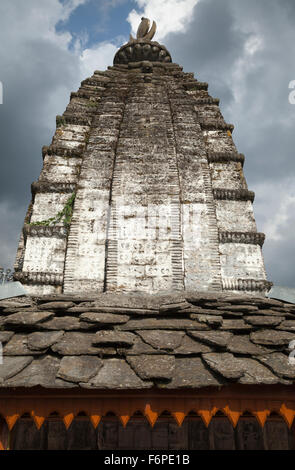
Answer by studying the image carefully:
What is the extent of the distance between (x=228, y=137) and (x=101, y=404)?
7.90 metres

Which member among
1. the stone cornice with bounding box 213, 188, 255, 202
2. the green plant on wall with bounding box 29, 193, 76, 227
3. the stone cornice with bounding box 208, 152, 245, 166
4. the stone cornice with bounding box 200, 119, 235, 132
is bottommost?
the green plant on wall with bounding box 29, 193, 76, 227

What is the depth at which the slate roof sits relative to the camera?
4.09m

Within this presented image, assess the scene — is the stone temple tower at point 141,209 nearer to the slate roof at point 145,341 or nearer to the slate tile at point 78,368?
the slate roof at point 145,341

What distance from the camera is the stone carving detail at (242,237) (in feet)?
25.1

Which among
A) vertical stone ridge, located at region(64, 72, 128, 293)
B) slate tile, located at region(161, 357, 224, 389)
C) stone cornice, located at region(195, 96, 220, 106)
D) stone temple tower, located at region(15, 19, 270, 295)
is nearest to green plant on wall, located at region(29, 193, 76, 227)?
stone temple tower, located at region(15, 19, 270, 295)

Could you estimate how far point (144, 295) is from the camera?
6766 millimetres

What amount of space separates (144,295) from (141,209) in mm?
2141

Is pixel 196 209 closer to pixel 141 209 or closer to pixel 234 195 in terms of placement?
pixel 234 195

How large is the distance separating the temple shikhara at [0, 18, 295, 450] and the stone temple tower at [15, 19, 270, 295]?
3cm

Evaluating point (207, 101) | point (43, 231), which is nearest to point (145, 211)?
point (43, 231)

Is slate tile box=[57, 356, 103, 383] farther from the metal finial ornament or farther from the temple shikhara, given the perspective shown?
the metal finial ornament

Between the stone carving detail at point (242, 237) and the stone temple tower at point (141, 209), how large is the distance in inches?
0.9

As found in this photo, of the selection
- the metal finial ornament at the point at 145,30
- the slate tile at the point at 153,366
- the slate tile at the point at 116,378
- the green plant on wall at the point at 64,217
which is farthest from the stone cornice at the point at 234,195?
the metal finial ornament at the point at 145,30

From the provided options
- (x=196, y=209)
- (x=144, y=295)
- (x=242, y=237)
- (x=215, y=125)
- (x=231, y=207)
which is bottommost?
(x=144, y=295)
